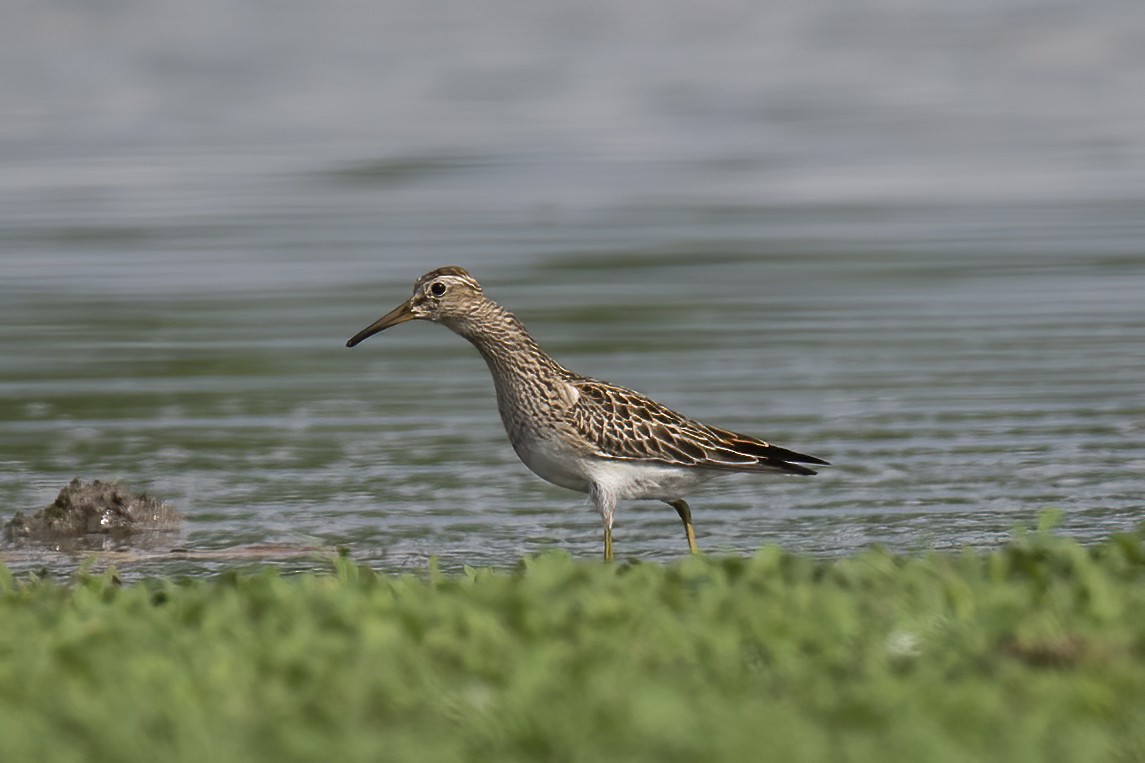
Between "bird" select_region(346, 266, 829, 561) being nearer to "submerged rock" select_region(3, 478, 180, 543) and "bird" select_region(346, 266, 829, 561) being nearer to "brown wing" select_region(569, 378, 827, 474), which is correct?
"brown wing" select_region(569, 378, 827, 474)

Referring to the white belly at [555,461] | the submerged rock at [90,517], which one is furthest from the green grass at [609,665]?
the submerged rock at [90,517]

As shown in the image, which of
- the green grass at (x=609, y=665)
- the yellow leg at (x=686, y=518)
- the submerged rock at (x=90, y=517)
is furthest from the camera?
the submerged rock at (x=90, y=517)

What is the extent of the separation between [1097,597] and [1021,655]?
0.62 metres

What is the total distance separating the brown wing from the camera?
10.1 m

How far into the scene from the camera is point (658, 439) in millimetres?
10211

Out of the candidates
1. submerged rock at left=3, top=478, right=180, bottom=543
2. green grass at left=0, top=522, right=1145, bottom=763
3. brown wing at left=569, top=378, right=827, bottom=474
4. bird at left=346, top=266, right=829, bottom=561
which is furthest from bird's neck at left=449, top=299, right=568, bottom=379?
green grass at left=0, top=522, right=1145, bottom=763

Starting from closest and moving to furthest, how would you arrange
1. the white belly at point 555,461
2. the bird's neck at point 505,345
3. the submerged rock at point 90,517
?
1. the white belly at point 555,461
2. the bird's neck at point 505,345
3. the submerged rock at point 90,517

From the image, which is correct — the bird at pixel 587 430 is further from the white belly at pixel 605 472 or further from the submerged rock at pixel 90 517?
the submerged rock at pixel 90 517

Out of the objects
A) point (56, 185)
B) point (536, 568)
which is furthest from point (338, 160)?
point (536, 568)

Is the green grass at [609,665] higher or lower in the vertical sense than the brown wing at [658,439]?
lower

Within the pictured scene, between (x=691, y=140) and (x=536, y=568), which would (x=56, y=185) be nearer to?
(x=691, y=140)

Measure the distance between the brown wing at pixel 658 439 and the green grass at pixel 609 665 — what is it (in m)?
2.75

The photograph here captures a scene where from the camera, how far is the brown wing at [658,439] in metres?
10.1

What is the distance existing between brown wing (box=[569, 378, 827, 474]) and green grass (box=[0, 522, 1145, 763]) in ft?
9.02
